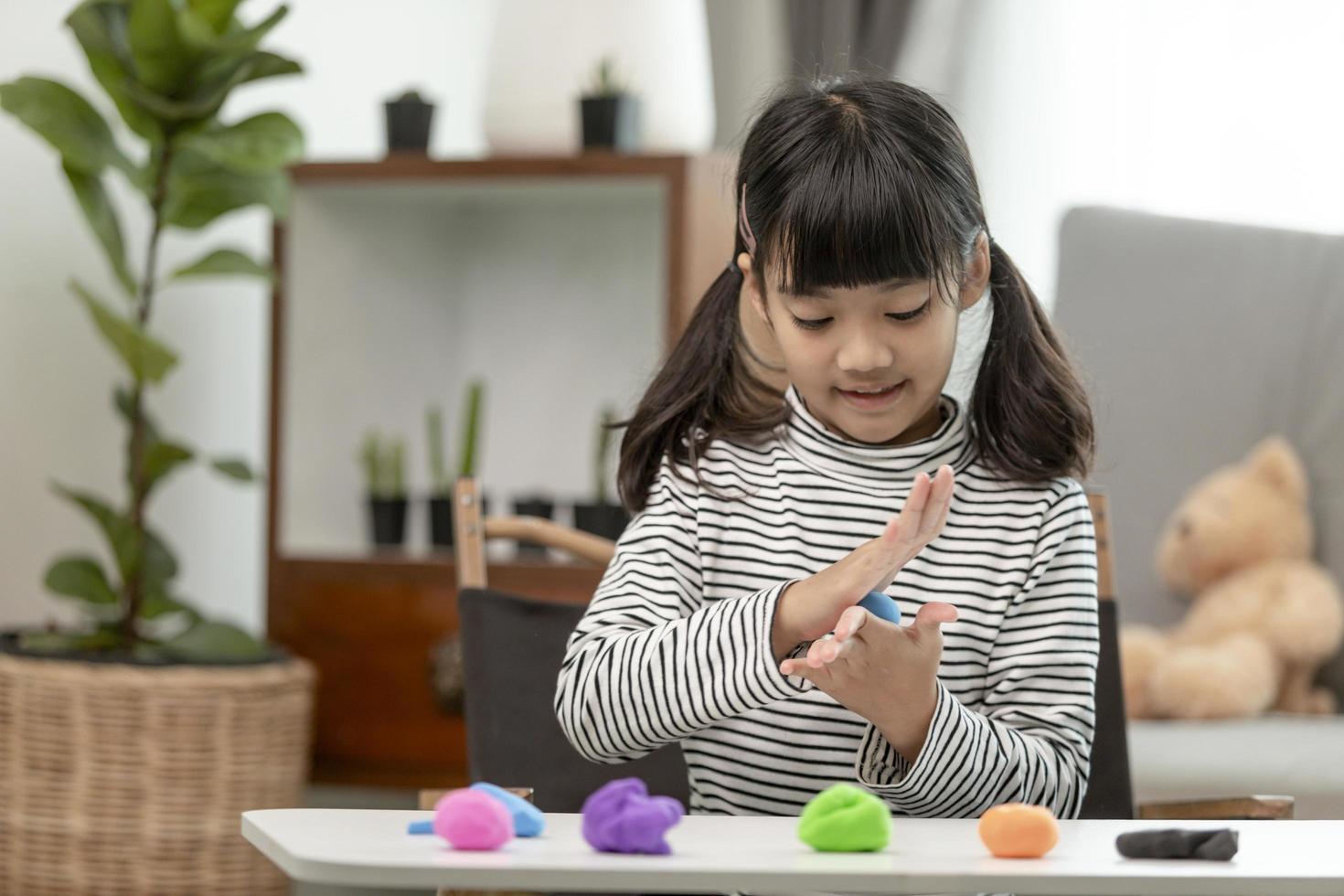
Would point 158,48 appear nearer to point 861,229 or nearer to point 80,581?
point 80,581

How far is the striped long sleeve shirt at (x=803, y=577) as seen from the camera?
38.0 inches

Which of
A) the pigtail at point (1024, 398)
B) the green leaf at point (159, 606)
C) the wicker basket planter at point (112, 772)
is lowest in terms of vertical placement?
the wicker basket planter at point (112, 772)

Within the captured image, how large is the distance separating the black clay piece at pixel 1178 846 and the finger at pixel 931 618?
150mm

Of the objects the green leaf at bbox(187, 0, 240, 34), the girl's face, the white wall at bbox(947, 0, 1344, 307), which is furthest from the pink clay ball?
the white wall at bbox(947, 0, 1344, 307)

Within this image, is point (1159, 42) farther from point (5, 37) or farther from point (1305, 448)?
point (5, 37)

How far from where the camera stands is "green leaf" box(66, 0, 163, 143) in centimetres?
201

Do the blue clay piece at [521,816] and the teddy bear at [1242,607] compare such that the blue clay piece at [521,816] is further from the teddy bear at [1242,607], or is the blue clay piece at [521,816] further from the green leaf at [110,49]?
the green leaf at [110,49]

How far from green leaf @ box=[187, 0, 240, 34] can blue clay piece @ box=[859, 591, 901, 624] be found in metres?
1.51

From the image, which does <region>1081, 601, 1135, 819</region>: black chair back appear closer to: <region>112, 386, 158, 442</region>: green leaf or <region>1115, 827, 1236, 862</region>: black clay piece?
<region>1115, 827, 1236, 862</region>: black clay piece

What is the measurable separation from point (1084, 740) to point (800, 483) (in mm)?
249

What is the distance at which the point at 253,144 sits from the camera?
2.06 meters

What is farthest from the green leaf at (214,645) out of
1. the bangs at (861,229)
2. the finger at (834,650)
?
the finger at (834,650)

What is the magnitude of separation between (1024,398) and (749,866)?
0.58 metres

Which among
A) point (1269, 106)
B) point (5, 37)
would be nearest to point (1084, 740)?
point (5, 37)
